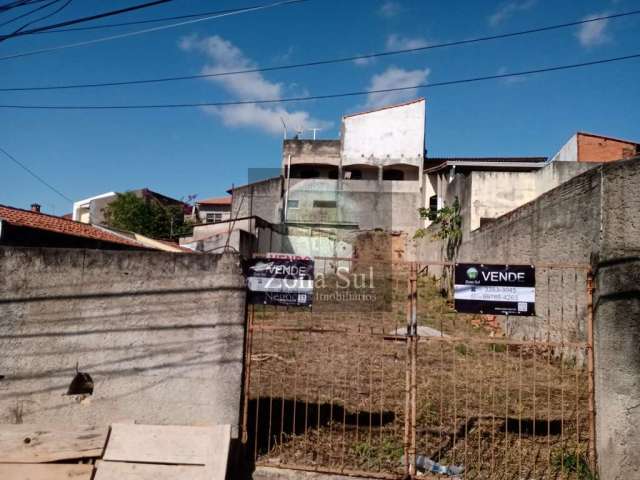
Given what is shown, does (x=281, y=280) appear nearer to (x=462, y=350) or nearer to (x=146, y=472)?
(x=146, y=472)

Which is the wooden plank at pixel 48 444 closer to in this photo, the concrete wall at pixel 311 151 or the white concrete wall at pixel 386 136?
the white concrete wall at pixel 386 136

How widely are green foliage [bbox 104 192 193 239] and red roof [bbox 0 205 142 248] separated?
11888 mm

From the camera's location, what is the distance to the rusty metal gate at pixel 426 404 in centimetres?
451

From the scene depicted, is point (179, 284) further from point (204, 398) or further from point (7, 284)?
point (7, 284)

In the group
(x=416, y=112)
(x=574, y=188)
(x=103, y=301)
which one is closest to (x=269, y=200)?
(x=416, y=112)

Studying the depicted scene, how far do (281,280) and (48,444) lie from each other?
2579 millimetres

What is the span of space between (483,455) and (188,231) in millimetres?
31971

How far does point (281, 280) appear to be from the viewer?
489 cm

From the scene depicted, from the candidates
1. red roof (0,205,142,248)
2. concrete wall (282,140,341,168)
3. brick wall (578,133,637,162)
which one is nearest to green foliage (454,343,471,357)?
brick wall (578,133,637,162)

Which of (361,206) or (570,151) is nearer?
(570,151)

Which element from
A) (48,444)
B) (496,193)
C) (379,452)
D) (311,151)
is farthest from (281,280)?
(311,151)

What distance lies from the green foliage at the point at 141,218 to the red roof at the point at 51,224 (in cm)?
1189

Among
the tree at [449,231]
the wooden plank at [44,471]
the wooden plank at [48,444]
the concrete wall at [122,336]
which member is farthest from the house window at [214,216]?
the wooden plank at [44,471]

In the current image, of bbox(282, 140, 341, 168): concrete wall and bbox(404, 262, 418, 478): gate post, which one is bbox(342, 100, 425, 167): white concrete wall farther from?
bbox(404, 262, 418, 478): gate post
